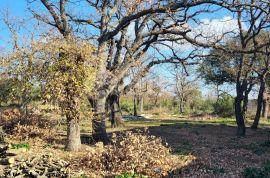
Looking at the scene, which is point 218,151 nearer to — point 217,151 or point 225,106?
point 217,151

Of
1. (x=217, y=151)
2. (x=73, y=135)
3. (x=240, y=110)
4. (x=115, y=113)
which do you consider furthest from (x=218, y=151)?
(x=115, y=113)

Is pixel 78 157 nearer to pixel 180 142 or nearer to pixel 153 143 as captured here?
pixel 153 143

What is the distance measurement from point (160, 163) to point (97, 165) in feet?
5.70

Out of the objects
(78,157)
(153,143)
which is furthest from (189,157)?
(78,157)

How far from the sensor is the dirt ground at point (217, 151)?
12.1m

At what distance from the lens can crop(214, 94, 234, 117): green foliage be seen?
42.1 m

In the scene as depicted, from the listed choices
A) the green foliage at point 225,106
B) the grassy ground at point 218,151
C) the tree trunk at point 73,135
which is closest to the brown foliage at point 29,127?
the tree trunk at point 73,135

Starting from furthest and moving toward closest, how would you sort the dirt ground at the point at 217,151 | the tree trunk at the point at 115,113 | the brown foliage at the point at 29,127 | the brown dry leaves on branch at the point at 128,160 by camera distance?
1. the tree trunk at the point at 115,113
2. the brown foliage at the point at 29,127
3. the dirt ground at the point at 217,151
4. the brown dry leaves on branch at the point at 128,160

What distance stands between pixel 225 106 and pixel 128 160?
32.4 m

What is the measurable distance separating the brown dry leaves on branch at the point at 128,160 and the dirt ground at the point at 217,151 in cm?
64

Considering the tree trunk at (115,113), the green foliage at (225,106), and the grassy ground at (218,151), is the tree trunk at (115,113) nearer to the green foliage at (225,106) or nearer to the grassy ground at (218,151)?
the grassy ground at (218,151)

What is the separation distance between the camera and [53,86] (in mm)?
13430

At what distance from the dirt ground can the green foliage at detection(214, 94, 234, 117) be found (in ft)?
56.7

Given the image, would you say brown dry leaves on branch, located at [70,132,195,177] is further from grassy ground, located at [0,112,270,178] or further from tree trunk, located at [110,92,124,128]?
tree trunk, located at [110,92,124,128]
